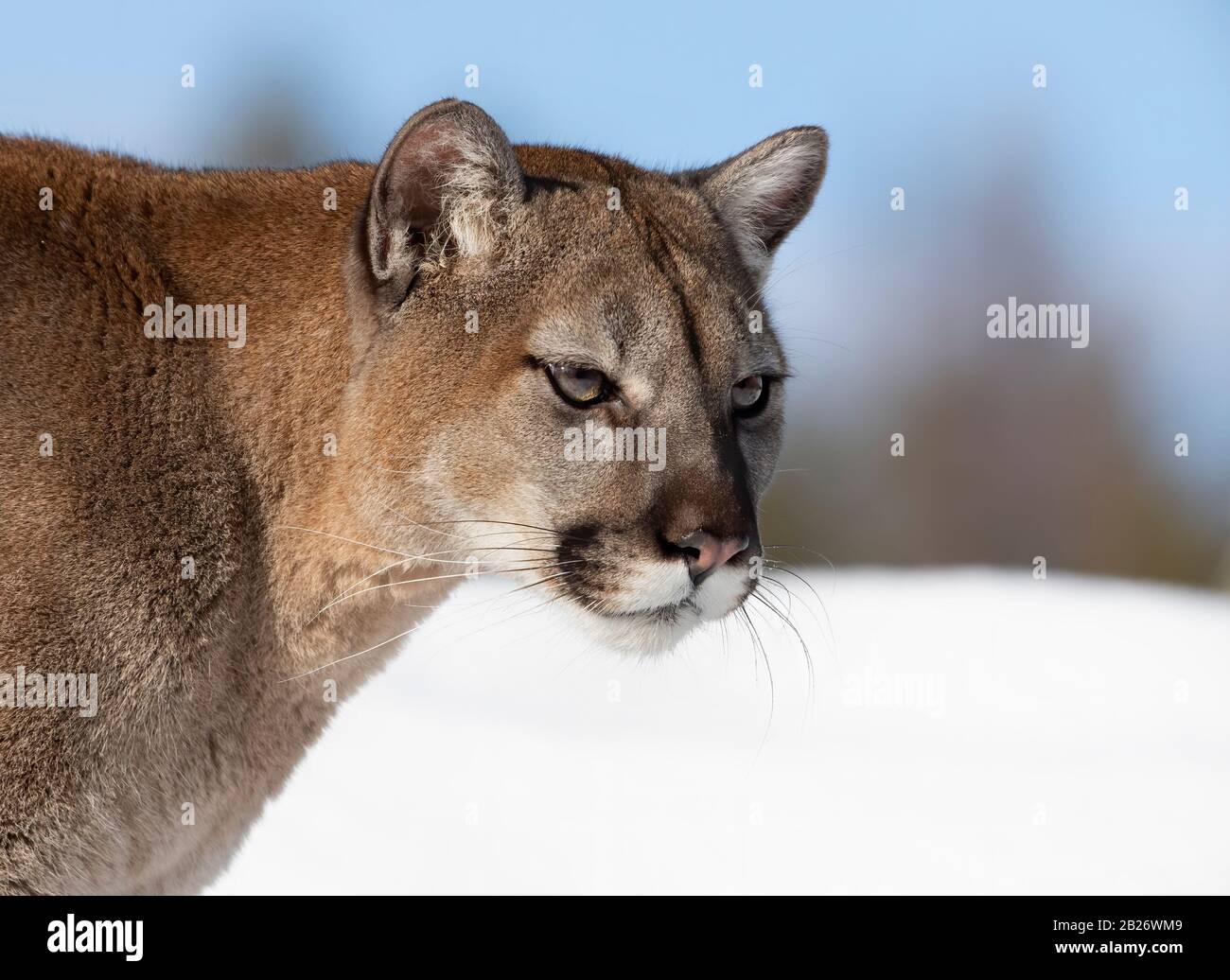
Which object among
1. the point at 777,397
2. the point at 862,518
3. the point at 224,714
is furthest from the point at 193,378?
the point at 862,518

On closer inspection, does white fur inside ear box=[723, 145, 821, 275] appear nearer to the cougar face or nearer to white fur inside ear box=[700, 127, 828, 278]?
white fur inside ear box=[700, 127, 828, 278]

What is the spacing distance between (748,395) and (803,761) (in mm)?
4127

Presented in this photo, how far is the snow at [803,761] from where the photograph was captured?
6.26 meters

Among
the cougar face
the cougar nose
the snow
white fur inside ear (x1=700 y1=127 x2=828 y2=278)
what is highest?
white fur inside ear (x1=700 y1=127 x2=828 y2=278)

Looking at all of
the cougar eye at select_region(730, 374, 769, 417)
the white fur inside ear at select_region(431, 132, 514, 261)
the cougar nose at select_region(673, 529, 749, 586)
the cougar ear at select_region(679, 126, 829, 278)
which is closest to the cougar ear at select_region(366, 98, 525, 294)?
the white fur inside ear at select_region(431, 132, 514, 261)

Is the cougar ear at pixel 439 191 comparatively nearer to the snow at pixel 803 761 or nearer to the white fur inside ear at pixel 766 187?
the white fur inside ear at pixel 766 187

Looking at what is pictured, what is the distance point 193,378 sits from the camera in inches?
163

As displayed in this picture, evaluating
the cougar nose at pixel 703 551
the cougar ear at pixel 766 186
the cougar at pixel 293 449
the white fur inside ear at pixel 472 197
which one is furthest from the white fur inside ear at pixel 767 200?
the cougar nose at pixel 703 551

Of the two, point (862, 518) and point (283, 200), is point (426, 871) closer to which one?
point (283, 200)

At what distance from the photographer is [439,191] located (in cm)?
424

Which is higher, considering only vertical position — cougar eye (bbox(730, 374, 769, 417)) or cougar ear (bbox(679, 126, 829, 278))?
cougar ear (bbox(679, 126, 829, 278))

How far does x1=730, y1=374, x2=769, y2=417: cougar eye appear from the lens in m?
4.44

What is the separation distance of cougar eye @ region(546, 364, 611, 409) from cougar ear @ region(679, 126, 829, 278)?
1.22 metres

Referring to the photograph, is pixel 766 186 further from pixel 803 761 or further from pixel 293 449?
Answer: pixel 803 761
